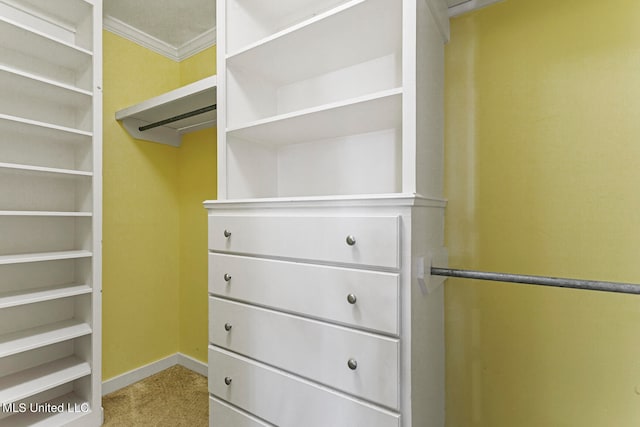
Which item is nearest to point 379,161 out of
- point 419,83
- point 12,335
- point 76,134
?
point 419,83

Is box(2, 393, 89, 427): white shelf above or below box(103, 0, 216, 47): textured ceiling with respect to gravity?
below

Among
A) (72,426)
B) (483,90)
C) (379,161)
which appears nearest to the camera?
(483,90)

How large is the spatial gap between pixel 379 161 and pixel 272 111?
669 millimetres

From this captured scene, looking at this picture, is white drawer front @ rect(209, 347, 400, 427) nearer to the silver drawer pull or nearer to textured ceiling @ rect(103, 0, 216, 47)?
the silver drawer pull

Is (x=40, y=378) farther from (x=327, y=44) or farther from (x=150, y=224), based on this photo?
(x=327, y=44)

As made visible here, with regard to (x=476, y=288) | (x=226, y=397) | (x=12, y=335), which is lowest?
(x=226, y=397)

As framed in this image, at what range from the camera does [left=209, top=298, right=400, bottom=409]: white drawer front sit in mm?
962

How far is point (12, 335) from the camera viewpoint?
1.61 metres

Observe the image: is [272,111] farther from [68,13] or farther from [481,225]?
[68,13]

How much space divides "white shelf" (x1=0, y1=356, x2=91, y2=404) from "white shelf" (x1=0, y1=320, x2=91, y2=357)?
0.20 m

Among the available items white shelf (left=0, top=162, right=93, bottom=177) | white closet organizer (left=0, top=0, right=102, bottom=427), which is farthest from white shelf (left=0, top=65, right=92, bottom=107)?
white shelf (left=0, top=162, right=93, bottom=177)

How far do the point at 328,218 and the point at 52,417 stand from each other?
1867 millimetres

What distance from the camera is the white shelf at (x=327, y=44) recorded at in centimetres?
110

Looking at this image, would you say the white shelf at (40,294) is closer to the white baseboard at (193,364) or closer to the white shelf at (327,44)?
the white baseboard at (193,364)
